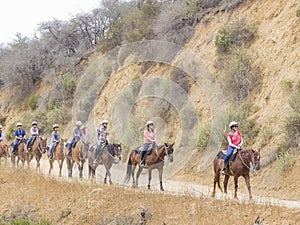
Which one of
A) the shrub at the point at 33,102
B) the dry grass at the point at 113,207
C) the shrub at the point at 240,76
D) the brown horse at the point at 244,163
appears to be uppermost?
the shrub at the point at 33,102

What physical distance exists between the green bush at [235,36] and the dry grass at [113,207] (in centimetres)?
1374

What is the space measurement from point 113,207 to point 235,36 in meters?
16.0

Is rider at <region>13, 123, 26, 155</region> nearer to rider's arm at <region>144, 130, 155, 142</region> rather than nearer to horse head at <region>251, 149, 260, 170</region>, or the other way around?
rider's arm at <region>144, 130, 155, 142</region>

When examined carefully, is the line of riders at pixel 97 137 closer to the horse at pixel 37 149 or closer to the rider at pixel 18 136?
the rider at pixel 18 136

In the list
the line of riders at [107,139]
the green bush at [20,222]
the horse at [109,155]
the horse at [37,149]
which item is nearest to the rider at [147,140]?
the line of riders at [107,139]

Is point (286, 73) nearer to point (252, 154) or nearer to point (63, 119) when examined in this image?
point (252, 154)

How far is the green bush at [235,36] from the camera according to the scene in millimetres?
26953

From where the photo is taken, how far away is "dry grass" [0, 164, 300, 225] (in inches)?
489

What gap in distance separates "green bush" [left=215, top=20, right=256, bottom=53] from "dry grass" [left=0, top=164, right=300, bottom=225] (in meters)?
13.7

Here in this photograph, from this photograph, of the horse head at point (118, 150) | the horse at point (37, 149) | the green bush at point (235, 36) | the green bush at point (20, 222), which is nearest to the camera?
the green bush at point (20, 222)

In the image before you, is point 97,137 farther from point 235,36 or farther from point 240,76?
point 235,36

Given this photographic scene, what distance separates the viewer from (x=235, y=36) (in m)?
27.5

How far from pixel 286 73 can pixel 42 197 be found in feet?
42.5

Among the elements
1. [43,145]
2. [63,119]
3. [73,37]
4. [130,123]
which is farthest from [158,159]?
[73,37]
